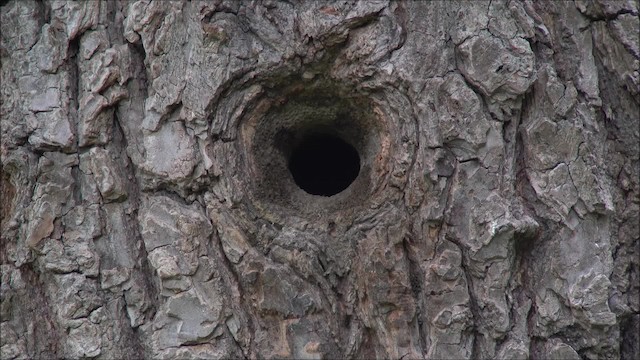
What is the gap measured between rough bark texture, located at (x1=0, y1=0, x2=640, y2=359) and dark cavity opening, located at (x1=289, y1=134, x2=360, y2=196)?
41 cm

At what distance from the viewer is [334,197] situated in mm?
2039

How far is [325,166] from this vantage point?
2598 mm

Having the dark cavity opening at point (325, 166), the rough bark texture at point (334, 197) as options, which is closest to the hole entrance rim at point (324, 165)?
the dark cavity opening at point (325, 166)

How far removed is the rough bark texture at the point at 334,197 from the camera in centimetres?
184

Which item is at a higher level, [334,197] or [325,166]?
[325,166]

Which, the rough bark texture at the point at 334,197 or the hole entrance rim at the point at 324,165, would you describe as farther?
the hole entrance rim at the point at 324,165

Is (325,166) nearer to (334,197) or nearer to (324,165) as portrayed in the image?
(324,165)

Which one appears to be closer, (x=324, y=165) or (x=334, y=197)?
(x=334, y=197)

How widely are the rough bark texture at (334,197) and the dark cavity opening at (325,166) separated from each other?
41 centimetres

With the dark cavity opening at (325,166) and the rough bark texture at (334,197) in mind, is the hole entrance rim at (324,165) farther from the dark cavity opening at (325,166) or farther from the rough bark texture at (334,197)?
the rough bark texture at (334,197)

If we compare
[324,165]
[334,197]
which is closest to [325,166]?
[324,165]

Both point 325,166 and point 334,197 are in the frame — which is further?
point 325,166

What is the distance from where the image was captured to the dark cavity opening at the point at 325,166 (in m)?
2.44

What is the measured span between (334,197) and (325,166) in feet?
1.86
